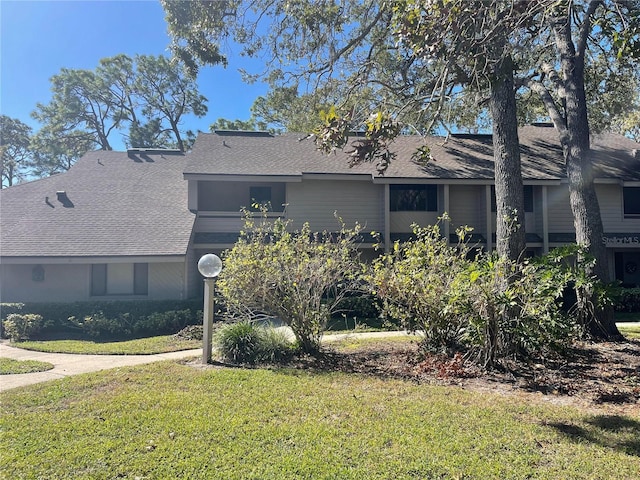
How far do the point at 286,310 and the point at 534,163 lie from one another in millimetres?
14578

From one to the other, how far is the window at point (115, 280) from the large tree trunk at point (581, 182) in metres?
13.1

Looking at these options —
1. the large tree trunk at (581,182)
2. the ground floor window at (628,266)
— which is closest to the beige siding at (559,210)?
the ground floor window at (628,266)

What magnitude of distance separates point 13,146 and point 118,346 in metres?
38.5

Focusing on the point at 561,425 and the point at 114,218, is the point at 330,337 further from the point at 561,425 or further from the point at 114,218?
the point at 114,218

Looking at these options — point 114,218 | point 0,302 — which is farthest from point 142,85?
point 0,302

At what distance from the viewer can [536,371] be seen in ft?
22.3

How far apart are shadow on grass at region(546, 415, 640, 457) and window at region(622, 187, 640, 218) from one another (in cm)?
1664

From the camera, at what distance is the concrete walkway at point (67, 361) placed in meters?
6.73

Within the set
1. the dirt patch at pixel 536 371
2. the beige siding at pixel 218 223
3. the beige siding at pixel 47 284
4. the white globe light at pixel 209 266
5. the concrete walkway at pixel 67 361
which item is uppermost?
the beige siding at pixel 218 223

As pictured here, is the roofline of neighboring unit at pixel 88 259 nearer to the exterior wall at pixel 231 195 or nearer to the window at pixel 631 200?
the exterior wall at pixel 231 195

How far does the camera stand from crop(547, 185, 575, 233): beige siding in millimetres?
17094

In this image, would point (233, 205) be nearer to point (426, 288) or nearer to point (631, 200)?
point (426, 288)

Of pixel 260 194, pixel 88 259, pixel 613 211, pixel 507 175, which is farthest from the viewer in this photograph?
pixel 613 211

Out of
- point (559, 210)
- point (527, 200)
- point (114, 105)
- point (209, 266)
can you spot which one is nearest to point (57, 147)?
point (114, 105)
